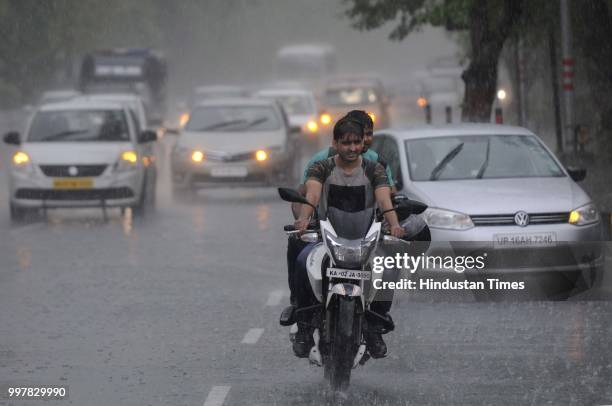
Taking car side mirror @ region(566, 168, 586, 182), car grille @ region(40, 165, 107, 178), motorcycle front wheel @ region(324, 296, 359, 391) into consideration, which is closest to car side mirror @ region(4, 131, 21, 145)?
car grille @ region(40, 165, 107, 178)

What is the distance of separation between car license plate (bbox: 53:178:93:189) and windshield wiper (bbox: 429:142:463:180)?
8.64m

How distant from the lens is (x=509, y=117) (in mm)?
45312

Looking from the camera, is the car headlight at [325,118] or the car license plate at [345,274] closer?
the car license plate at [345,274]

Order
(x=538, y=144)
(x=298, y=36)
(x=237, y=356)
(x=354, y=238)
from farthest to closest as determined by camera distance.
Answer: (x=298, y=36), (x=538, y=144), (x=237, y=356), (x=354, y=238)

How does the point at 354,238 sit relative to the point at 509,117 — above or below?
above

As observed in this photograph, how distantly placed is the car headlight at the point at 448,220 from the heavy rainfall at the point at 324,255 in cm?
2

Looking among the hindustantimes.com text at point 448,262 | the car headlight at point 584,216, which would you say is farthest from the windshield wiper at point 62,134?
the car headlight at point 584,216

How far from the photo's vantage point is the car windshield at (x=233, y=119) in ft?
91.4

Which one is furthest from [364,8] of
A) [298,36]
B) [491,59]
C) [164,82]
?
[298,36]

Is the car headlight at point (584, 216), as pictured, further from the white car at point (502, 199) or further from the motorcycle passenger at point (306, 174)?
the motorcycle passenger at point (306, 174)

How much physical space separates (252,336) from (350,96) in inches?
1391

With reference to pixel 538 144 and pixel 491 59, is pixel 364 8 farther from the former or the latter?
pixel 538 144

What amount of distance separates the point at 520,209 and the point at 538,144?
2.12m

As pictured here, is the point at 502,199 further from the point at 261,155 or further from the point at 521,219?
the point at 261,155
